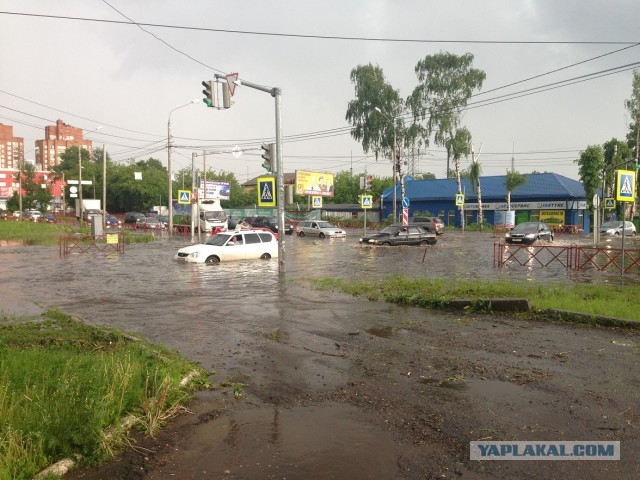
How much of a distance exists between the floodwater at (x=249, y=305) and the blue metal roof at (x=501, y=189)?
28.6 m

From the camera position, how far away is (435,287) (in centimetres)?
1403

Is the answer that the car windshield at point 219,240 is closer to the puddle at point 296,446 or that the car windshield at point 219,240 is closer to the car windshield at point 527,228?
the puddle at point 296,446

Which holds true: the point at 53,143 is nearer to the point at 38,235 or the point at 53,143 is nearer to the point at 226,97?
the point at 38,235

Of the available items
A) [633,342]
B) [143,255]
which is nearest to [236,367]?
[633,342]

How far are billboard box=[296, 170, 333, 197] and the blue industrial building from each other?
8.45 metres

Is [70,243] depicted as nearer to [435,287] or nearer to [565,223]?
[435,287]

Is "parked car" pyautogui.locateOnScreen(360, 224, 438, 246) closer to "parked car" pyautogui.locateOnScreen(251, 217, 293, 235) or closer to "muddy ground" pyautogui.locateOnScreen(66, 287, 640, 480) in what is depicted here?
"parked car" pyautogui.locateOnScreen(251, 217, 293, 235)

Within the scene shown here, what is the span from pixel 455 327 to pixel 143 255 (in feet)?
68.0

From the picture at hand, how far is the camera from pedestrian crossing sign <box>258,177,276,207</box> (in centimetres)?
1867

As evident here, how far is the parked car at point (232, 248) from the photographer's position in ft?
73.4

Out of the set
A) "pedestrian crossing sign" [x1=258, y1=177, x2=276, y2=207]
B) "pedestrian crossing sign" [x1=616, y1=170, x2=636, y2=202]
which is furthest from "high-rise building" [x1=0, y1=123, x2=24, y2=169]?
"pedestrian crossing sign" [x1=616, y1=170, x2=636, y2=202]

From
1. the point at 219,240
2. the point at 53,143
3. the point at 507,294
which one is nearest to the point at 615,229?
the point at 219,240

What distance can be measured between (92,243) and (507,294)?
2517cm

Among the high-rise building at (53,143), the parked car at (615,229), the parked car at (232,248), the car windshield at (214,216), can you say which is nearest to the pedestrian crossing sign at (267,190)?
the parked car at (232,248)
